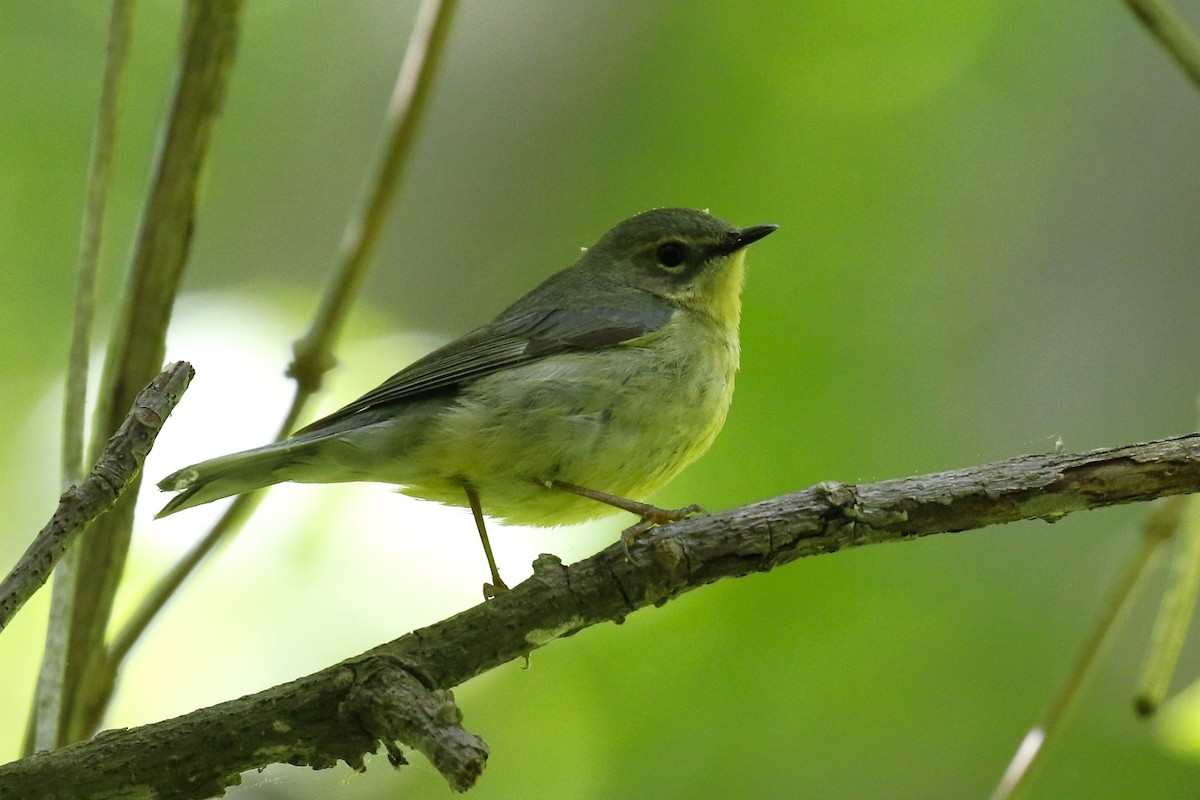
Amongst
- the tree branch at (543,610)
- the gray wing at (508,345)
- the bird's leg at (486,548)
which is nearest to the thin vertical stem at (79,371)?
the tree branch at (543,610)

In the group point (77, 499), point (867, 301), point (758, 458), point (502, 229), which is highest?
point (502, 229)

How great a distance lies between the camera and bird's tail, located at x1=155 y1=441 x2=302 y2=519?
11.2 feet

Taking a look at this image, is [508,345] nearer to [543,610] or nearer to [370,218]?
[370,218]

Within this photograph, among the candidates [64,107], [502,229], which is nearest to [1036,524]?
Result: [502,229]

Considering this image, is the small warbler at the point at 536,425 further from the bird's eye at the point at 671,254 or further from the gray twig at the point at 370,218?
the bird's eye at the point at 671,254

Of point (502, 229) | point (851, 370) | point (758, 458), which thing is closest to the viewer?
point (758, 458)

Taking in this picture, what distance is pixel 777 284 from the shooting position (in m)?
6.27

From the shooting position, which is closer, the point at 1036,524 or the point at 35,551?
the point at 35,551

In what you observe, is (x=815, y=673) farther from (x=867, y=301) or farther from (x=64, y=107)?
(x=64, y=107)

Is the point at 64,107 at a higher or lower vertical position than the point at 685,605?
higher

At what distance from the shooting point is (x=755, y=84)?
22.7ft

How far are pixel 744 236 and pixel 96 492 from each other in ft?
10.9

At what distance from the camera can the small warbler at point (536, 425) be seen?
4.02 meters

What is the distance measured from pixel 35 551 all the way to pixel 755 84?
5.67m
